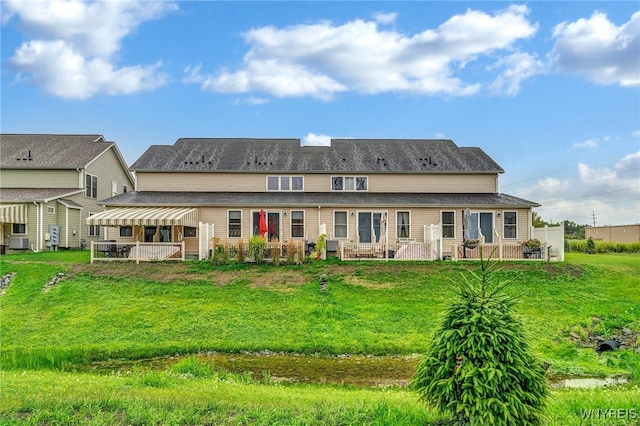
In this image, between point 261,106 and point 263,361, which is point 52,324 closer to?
point 263,361

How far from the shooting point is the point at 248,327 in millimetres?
13836

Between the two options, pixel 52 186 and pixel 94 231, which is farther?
pixel 94 231

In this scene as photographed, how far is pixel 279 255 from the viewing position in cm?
2033

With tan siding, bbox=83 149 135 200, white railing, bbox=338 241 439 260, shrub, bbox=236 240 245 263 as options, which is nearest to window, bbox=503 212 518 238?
white railing, bbox=338 241 439 260

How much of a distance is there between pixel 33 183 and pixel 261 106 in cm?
1611

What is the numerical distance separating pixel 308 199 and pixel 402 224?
5498 mm

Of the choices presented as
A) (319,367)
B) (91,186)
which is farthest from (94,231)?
(319,367)

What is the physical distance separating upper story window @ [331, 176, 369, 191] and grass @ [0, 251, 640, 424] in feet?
26.3

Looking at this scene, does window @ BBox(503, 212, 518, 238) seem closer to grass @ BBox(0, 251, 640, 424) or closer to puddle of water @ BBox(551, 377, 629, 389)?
grass @ BBox(0, 251, 640, 424)

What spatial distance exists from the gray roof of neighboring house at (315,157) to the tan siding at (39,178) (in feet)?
20.2

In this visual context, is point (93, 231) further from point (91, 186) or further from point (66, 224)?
point (66, 224)

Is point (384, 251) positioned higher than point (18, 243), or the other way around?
point (18, 243)

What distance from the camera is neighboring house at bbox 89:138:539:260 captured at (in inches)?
963

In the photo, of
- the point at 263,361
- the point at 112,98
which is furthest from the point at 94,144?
the point at 263,361
